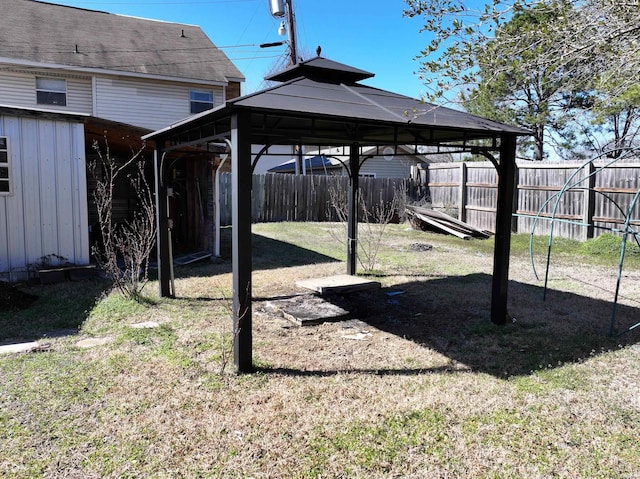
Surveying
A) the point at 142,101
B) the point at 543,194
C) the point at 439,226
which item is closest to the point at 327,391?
the point at 439,226

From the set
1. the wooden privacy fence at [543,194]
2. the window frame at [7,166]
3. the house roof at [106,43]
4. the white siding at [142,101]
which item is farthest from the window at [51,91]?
the wooden privacy fence at [543,194]

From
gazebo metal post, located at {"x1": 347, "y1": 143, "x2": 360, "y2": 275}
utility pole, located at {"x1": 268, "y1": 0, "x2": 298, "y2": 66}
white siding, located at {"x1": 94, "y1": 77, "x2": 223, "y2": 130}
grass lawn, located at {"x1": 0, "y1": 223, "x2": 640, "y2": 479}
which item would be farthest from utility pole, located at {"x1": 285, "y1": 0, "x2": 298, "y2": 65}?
grass lawn, located at {"x1": 0, "y1": 223, "x2": 640, "y2": 479}

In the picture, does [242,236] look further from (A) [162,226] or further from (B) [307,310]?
(A) [162,226]

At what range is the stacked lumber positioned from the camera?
13.2 m

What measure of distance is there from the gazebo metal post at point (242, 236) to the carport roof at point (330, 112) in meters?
0.24

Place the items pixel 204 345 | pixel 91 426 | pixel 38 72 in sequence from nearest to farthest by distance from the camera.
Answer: pixel 91 426 < pixel 204 345 < pixel 38 72

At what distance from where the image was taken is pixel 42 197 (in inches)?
279

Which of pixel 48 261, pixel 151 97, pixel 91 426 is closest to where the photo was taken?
pixel 91 426

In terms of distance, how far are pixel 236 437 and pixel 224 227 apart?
11859 mm

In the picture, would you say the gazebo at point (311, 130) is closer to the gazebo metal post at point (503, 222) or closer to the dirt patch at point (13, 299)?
the gazebo metal post at point (503, 222)

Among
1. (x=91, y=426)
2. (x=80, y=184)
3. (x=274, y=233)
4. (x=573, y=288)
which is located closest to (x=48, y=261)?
(x=80, y=184)

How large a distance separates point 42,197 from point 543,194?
11.3 m

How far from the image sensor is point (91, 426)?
9.91 ft

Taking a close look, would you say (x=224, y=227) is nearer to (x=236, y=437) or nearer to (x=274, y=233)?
(x=274, y=233)
